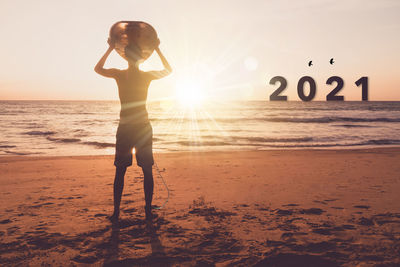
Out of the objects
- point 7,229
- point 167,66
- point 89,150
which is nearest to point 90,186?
point 7,229

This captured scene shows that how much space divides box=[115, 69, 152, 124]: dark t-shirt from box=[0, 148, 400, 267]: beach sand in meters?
1.29

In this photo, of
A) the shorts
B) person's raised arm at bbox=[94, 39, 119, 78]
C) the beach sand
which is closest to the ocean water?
the beach sand

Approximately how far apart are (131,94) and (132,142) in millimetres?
565

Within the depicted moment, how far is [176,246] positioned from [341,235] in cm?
175

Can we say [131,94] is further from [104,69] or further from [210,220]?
[210,220]

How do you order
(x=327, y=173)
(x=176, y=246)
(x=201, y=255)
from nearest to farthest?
(x=201, y=255) → (x=176, y=246) → (x=327, y=173)

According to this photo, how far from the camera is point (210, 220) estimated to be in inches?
149

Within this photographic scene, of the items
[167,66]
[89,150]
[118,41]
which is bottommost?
[89,150]

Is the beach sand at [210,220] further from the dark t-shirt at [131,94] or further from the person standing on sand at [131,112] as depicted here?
the dark t-shirt at [131,94]


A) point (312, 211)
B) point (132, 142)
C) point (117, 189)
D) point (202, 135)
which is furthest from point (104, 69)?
point (202, 135)

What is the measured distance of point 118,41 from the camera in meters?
3.52

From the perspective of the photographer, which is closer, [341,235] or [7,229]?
[341,235]

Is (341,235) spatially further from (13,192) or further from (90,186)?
(13,192)

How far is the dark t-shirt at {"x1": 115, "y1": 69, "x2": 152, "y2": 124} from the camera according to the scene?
358cm
